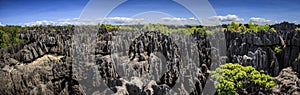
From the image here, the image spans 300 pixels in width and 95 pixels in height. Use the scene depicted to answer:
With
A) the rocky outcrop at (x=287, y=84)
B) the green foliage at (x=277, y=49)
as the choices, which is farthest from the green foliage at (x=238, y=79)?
the green foliage at (x=277, y=49)

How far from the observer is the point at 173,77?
1591 centimetres

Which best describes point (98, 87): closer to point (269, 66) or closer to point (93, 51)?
point (93, 51)

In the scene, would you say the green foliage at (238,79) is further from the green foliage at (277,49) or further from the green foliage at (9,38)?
the green foliage at (9,38)

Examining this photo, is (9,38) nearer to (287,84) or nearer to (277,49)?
(277,49)

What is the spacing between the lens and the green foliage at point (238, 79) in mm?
15805

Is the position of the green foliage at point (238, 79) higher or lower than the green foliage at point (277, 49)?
lower

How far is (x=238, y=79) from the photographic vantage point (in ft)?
54.9

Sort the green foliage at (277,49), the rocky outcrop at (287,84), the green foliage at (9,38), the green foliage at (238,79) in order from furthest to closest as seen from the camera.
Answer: the green foliage at (9,38) → the green foliage at (277,49) → the green foliage at (238,79) → the rocky outcrop at (287,84)

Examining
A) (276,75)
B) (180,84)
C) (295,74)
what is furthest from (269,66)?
(180,84)

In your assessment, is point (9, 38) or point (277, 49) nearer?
point (277, 49)

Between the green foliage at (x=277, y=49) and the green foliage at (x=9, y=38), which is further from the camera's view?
the green foliage at (x=9, y=38)

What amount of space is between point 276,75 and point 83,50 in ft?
42.2

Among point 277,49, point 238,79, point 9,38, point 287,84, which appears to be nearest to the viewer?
point 287,84

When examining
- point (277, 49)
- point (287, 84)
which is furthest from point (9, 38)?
point (287, 84)
